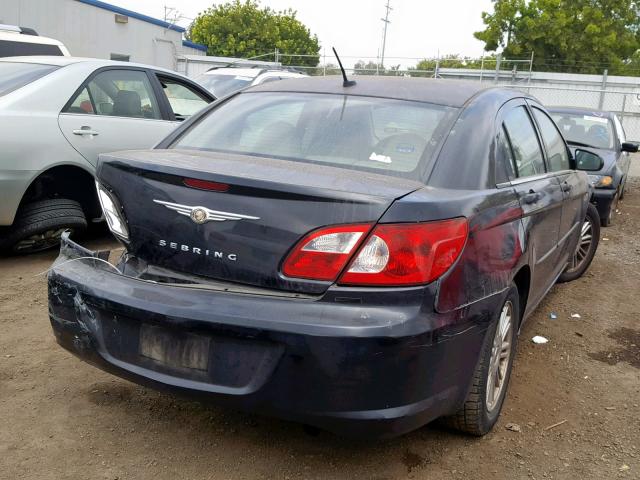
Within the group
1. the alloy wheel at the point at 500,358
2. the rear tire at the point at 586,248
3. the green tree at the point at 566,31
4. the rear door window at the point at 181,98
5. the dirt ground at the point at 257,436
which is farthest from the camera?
the green tree at the point at 566,31

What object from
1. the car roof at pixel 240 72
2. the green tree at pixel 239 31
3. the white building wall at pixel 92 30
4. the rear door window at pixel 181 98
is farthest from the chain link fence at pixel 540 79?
the green tree at pixel 239 31

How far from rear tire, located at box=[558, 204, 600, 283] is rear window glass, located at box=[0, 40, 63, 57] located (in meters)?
6.52

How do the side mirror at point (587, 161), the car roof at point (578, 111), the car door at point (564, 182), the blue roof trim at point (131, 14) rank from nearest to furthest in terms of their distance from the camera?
Result: the car door at point (564, 182)
the side mirror at point (587, 161)
the car roof at point (578, 111)
the blue roof trim at point (131, 14)

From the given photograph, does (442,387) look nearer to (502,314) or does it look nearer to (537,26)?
(502,314)

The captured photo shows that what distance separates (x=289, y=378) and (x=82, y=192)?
3.74 meters

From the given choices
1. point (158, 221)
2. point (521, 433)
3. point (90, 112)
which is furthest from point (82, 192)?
point (521, 433)

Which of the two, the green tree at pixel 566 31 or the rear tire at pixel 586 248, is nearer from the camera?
the rear tire at pixel 586 248

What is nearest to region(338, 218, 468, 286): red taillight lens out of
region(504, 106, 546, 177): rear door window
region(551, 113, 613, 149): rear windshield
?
region(504, 106, 546, 177): rear door window

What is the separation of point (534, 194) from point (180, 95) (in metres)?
4.36

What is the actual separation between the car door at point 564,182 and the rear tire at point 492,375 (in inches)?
46.7

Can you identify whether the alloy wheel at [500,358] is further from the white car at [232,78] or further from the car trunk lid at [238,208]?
the white car at [232,78]

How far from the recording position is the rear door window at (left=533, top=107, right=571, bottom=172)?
Answer: 409 cm

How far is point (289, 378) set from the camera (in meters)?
2.26

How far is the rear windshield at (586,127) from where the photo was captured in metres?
9.13
